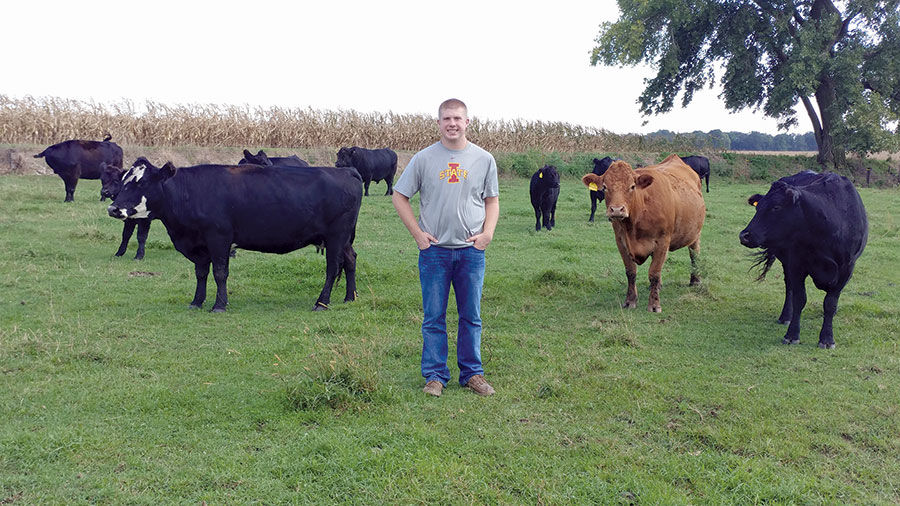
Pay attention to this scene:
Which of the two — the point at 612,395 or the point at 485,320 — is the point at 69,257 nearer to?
the point at 485,320

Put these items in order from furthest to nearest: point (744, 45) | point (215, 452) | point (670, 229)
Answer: point (744, 45) < point (670, 229) < point (215, 452)

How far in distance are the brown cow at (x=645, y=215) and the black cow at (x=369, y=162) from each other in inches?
539

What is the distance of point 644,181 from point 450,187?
392cm

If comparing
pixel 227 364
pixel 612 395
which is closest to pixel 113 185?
pixel 227 364

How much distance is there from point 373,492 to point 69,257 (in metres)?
9.00

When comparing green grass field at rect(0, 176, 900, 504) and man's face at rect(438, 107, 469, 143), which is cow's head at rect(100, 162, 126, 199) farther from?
man's face at rect(438, 107, 469, 143)

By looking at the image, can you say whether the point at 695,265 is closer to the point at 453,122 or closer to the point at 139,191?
the point at 453,122

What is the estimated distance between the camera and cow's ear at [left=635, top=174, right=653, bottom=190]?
8.27 metres

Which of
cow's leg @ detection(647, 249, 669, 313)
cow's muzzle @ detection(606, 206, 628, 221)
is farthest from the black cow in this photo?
cow's muzzle @ detection(606, 206, 628, 221)

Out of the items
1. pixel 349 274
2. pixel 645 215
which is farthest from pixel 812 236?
pixel 349 274

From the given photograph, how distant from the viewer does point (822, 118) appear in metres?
33.5

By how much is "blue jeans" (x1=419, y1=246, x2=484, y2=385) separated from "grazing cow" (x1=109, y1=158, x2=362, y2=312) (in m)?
3.17

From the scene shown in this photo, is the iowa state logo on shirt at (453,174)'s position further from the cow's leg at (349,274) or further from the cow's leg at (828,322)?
the cow's leg at (828,322)

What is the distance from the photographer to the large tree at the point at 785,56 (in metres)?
30.5
